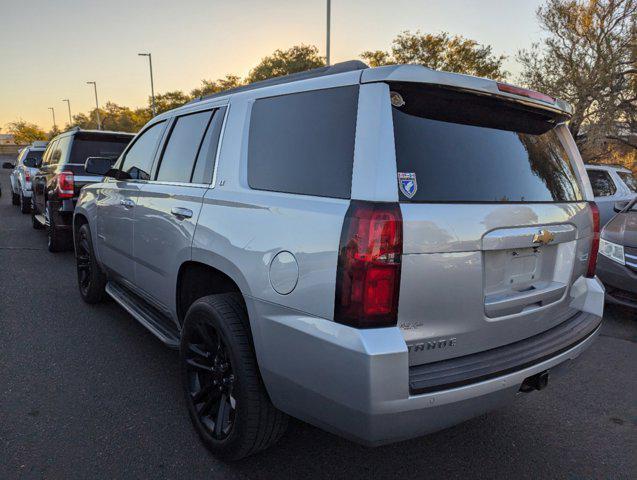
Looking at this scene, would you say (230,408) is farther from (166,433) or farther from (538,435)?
(538,435)

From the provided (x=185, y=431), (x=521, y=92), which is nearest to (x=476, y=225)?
(x=521, y=92)

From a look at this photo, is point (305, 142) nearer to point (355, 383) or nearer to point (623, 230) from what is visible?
point (355, 383)

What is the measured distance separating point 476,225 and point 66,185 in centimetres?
642

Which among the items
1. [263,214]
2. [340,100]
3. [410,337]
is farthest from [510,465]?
[340,100]

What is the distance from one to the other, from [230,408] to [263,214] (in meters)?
1.10

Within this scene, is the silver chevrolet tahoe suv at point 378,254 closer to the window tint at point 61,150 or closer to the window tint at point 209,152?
Answer: the window tint at point 209,152

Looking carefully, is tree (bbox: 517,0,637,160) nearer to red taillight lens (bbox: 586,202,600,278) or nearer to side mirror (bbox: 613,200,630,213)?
side mirror (bbox: 613,200,630,213)

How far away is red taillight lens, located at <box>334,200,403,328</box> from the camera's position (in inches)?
68.9

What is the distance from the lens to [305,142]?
2.15 m

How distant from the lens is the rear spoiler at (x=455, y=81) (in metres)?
1.87

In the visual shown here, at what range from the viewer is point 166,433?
2.74m

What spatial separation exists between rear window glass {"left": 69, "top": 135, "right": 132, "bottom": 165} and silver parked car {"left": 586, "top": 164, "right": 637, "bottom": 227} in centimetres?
844

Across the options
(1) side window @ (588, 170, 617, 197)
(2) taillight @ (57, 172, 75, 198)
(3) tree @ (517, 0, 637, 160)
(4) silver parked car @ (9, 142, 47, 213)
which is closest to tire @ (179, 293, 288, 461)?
(2) taillight @ (57, 172, 75, 198)

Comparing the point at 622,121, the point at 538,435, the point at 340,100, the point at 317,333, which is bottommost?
the point at 538,435
